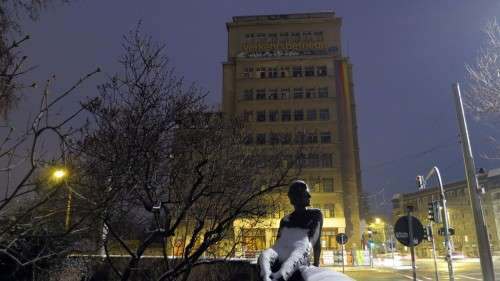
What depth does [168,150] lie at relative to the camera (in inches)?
405

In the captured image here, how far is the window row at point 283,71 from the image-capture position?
2394 inches

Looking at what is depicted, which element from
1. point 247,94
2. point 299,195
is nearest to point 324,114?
point 247,94

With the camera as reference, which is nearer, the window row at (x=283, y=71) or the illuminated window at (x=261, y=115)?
the illuminated window at (x=261, y=115)

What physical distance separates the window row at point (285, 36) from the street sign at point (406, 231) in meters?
54.9

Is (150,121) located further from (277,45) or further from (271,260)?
(277,45)

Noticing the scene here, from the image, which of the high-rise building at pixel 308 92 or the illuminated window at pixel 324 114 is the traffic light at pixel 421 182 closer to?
the high-rise building at pixel 308 92

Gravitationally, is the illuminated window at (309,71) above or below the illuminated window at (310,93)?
above

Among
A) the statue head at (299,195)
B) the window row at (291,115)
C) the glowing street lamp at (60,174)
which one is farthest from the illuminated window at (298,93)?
the glowing street lamp at (60,174)

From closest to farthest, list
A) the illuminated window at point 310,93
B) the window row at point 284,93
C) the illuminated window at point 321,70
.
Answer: the illuminated window at point 310,93 → the window row at point 284,93 → the illuminated window at point 321,70

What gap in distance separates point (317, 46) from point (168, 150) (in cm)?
5540

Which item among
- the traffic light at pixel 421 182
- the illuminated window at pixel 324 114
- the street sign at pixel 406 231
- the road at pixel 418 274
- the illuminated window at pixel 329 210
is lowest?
the road at pixel 418 274

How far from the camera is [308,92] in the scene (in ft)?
197

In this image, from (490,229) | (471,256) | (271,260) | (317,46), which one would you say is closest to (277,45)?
(317,46)

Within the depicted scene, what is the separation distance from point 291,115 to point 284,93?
3.67 metres
